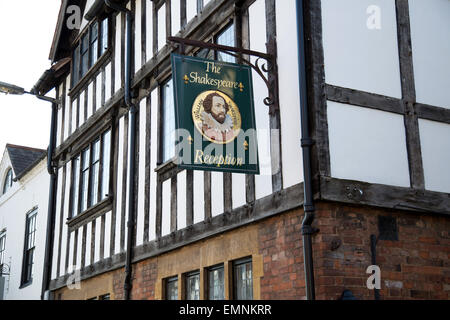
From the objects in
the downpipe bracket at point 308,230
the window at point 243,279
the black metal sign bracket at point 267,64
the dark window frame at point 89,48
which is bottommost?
the window at point 243,279

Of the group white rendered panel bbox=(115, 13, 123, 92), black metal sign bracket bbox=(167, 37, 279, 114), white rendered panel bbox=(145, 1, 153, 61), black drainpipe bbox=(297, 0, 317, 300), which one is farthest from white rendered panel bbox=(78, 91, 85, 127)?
black drainpipe bbox=(297, 0, 317, 300)

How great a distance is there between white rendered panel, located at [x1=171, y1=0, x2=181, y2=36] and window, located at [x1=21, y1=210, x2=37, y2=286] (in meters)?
8.79

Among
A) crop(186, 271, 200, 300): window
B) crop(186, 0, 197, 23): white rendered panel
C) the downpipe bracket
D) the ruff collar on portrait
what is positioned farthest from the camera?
crop(186, 0, 197, 23): white rendered panel

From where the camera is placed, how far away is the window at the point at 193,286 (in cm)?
976

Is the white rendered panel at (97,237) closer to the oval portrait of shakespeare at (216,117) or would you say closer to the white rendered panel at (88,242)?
the white rendered panel at (88,242)

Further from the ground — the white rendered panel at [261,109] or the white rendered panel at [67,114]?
the white rendered panel at [67,114]

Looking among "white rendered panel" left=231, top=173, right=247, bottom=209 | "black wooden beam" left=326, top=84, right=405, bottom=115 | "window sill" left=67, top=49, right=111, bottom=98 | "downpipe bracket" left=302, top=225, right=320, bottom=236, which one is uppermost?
"window sill" left=67, top=49, right=111, bottom=98

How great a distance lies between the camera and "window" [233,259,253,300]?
8.55 metres

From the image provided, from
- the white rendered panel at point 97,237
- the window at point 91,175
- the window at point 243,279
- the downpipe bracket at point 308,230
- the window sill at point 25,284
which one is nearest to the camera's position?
the downpipe bracket at point 308,230

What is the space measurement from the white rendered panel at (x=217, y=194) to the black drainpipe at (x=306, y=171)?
2015mm

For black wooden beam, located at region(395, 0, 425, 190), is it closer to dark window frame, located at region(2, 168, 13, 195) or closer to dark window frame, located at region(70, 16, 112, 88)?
dark window frame, located at region(70, 16, 112, 88)

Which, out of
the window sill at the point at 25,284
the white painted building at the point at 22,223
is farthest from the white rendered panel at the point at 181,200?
the window sill at the point at 25,284
